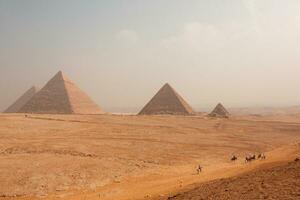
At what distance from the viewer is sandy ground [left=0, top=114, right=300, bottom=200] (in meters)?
16.4

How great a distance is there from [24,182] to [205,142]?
55.5 ft

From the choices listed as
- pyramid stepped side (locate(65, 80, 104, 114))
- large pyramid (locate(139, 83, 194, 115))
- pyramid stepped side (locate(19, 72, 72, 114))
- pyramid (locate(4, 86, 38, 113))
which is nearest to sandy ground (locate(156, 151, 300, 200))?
pyramid stepped side (locate(19, 72, 72, 114))

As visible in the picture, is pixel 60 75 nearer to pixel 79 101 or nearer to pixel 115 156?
pixel 79 101

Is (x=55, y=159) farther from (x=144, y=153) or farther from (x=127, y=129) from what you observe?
(x=127, y=129)

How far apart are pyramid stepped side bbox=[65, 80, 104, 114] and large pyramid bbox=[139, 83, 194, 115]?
7.98 metres

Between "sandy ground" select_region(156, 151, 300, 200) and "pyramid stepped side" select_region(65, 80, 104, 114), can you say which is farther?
"pyramid stepped side" select_region(65, 80, 104, 114)

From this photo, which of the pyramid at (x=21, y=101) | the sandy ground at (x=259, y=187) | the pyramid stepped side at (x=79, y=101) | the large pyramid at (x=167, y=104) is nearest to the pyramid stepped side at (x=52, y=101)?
the pyramid stepped side at (x=79, y=101)

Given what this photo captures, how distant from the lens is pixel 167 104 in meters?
58.8

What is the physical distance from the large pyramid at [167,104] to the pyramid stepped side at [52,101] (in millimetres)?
11505

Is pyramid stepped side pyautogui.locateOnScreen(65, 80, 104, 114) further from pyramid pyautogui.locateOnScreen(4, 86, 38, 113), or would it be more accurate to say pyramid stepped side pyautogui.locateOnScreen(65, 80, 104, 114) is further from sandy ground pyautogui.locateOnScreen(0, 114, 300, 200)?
pyramid pyautogui.locateOnScreen(4, 86, 38, 113)

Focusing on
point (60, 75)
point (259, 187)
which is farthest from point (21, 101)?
point (259, 187)

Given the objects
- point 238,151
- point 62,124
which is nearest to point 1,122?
point 62,124

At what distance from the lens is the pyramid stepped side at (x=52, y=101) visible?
55625 millimetres

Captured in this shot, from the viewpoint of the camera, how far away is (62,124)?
35.8 metres
